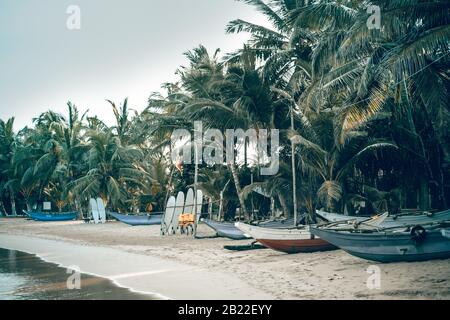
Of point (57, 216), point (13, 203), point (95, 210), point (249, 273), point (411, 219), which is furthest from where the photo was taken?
point (13, 203)

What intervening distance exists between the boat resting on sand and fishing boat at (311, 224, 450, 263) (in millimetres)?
1951

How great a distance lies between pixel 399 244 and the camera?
877cm

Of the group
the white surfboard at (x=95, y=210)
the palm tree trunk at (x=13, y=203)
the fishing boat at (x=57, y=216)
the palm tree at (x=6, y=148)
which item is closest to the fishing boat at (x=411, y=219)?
the white surfboard at (x=95, y=210)

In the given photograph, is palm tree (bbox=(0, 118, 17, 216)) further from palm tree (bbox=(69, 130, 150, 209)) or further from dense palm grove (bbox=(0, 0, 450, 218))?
dense palm grove (bbox=(0, 0, 450, 218))

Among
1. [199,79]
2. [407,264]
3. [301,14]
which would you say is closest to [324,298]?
[407,264]

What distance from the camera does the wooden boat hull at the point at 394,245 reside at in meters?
8.66

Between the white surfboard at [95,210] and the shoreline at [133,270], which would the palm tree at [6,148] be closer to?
the white surfboard at [95,210]

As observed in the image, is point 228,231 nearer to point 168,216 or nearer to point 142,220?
point 168,216

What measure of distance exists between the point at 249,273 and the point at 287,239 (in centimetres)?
215

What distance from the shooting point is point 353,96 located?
12125 millimetres

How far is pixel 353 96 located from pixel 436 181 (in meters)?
5.75

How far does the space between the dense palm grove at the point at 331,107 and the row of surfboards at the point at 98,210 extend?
101 cm

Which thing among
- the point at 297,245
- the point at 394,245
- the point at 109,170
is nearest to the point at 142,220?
the point at 109,170
